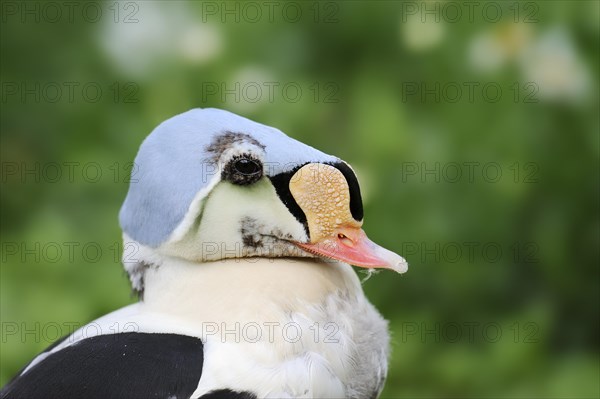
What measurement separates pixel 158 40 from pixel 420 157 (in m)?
0.63

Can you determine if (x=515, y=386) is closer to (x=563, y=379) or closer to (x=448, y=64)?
(x=563, y=379)

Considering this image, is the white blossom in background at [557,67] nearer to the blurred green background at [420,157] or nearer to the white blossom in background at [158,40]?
the blurred green background at [420,157]

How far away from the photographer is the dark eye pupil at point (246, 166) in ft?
3.58

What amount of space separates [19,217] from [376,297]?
0.91 m

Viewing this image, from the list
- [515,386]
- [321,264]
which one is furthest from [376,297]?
[321,264]

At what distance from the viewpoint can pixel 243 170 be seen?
1095mm

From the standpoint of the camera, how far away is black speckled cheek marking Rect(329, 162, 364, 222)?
1108 millimetres

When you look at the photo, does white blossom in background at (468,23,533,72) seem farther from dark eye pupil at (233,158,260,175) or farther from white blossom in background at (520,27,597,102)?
dark eye pupil at (233,158,260,175)

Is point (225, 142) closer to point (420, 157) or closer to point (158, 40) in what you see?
point (420, 157)

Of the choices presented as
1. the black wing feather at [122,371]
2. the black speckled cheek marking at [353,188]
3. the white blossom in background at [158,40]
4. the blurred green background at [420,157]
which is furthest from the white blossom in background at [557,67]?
the black wing feather at [122,371]

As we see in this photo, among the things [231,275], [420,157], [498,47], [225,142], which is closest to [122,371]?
[231,275]

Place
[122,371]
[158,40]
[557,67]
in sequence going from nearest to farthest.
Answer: [122,371] → [557,67] → [158,40]

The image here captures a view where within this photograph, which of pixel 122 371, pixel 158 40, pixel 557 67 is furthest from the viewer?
pixel 158 40

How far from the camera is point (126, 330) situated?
1.14 m
